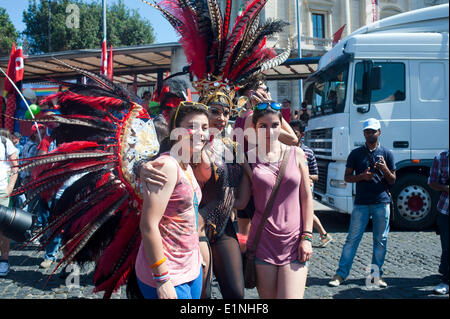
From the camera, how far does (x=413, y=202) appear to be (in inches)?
267

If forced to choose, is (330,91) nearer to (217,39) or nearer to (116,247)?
(217,39)

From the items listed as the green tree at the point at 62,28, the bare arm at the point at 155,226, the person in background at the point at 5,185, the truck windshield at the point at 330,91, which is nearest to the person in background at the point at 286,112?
the truck windshield at the point at 330,91

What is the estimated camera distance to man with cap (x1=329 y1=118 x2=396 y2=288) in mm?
4312

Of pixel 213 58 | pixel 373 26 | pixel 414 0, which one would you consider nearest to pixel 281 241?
pixel 213 58

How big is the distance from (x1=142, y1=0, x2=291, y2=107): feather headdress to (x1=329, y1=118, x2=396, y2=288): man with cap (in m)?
2.16

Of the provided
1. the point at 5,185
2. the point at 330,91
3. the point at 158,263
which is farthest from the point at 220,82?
the point at 330,91

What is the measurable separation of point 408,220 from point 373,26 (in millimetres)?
3677

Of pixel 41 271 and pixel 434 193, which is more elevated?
pixel 434 193

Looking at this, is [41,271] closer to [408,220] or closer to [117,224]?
[117,224]

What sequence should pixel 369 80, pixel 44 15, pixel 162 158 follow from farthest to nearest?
pixel 44 15
pixel 369 80
pixel 162 158

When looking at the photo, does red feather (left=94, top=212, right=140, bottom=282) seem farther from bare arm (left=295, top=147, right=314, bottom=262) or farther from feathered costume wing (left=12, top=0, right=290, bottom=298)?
bare arm (left=295, top=147, right=314, bottom=262)

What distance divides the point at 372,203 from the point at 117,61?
9.98 m

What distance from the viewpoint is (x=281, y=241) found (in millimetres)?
2344

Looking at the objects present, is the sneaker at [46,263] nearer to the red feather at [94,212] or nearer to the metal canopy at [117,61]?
the red feather at [94,212]
